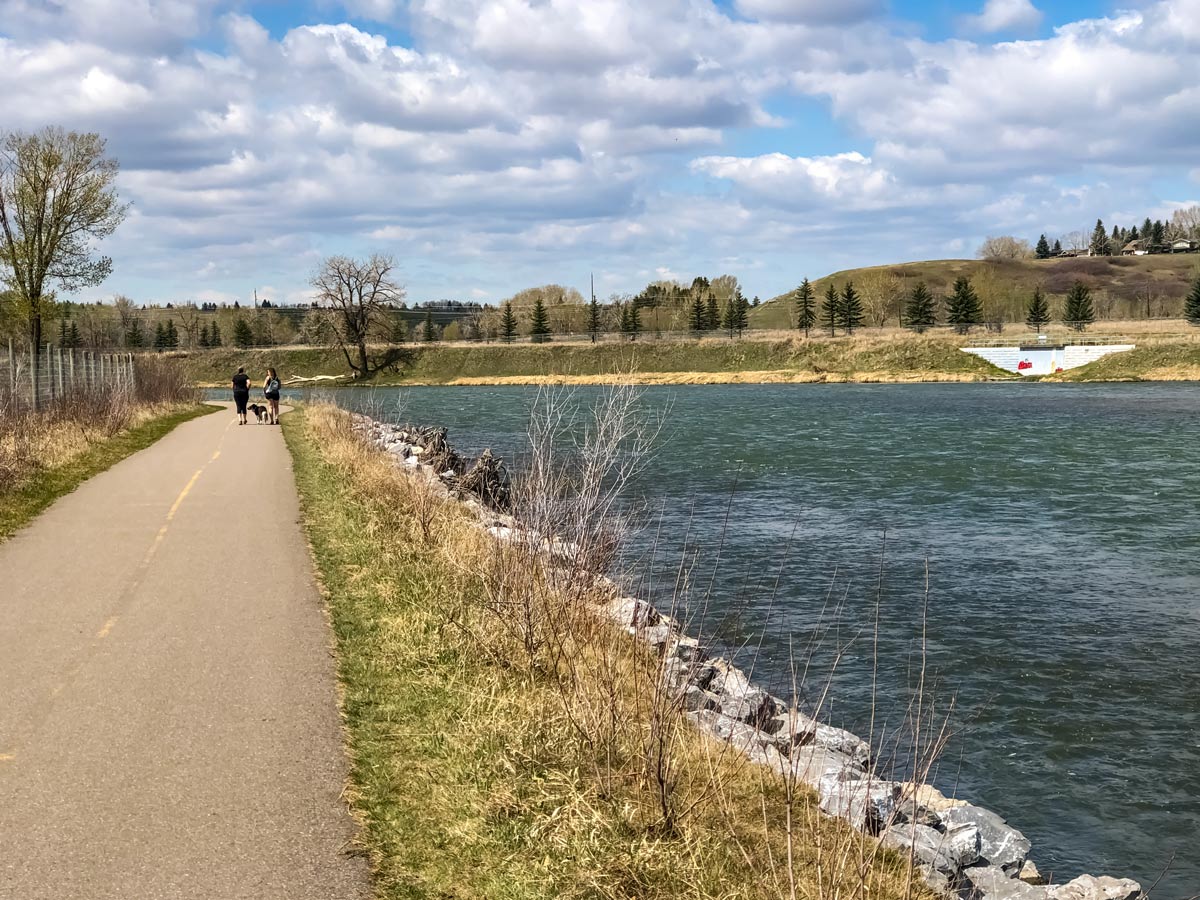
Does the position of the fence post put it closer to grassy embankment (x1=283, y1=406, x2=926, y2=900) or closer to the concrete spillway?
grassy embankment (x1=283, y1=406, x2=926, y2=900)

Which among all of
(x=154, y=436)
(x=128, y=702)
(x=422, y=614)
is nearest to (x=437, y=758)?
(x=128, y=702)

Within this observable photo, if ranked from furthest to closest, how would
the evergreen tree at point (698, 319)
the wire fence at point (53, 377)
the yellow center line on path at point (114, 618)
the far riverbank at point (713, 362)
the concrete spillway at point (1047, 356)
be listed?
the evergreen tree at point (698, 319), the concrete spillway at point (1047, 356), the far riverbank at point (713, 362), the wire fence at point (53, 377), the yellow center line on path at point (114, 618)

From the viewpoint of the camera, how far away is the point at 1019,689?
36.9 feet

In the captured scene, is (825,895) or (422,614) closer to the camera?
(825,895)

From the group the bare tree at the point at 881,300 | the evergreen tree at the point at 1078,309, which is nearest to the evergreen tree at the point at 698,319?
the bare tree at the point at 881,300

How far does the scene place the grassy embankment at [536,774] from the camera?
18.3 feet

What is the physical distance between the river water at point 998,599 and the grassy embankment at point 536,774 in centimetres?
113

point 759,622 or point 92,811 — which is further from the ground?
point 92,811

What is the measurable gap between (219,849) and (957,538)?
52.2 ft

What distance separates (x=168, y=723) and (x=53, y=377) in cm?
2876

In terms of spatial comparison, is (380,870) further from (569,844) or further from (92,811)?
(92,811)

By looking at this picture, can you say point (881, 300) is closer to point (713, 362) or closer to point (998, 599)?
point (713, 362)

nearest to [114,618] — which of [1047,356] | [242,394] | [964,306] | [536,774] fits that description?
[536,774]

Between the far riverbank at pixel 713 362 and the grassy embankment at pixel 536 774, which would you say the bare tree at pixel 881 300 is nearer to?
the far riverbank at pixel 713 362
